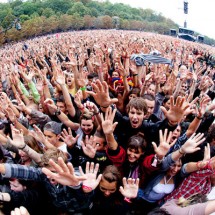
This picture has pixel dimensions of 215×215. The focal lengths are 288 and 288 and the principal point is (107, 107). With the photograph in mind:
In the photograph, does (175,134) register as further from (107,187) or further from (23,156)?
(23,156)

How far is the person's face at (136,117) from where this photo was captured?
272 centimetres

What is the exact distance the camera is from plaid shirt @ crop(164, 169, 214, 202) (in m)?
2.13

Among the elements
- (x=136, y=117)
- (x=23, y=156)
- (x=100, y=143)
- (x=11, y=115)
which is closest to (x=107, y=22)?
(x=11, y=115)

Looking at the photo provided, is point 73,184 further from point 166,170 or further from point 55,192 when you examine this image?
point 166,170

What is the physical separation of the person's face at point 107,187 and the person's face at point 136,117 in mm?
709

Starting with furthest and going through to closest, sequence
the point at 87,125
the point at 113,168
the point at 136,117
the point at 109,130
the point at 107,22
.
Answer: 1. the point at 107,22
2. the point at 87,125
3. the point at 136,117
4. the point at 109,130
5. the point at 113,168

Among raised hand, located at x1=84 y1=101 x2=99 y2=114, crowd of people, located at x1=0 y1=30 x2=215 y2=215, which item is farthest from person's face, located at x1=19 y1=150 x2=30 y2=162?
raised hand, located at x1=84 y1=101 x2=99 y2=114

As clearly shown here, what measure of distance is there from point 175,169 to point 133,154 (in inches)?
13.6

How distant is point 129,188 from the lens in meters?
2.09

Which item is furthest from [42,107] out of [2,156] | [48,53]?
[48,53]

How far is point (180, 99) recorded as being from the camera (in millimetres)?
2605

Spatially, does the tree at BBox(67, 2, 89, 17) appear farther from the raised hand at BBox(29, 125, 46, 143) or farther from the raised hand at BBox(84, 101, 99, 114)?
the raised hand at BBox(29, 125, 46, 143)

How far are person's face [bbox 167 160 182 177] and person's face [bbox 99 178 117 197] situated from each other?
0.44 meters

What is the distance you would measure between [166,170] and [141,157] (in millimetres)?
233
